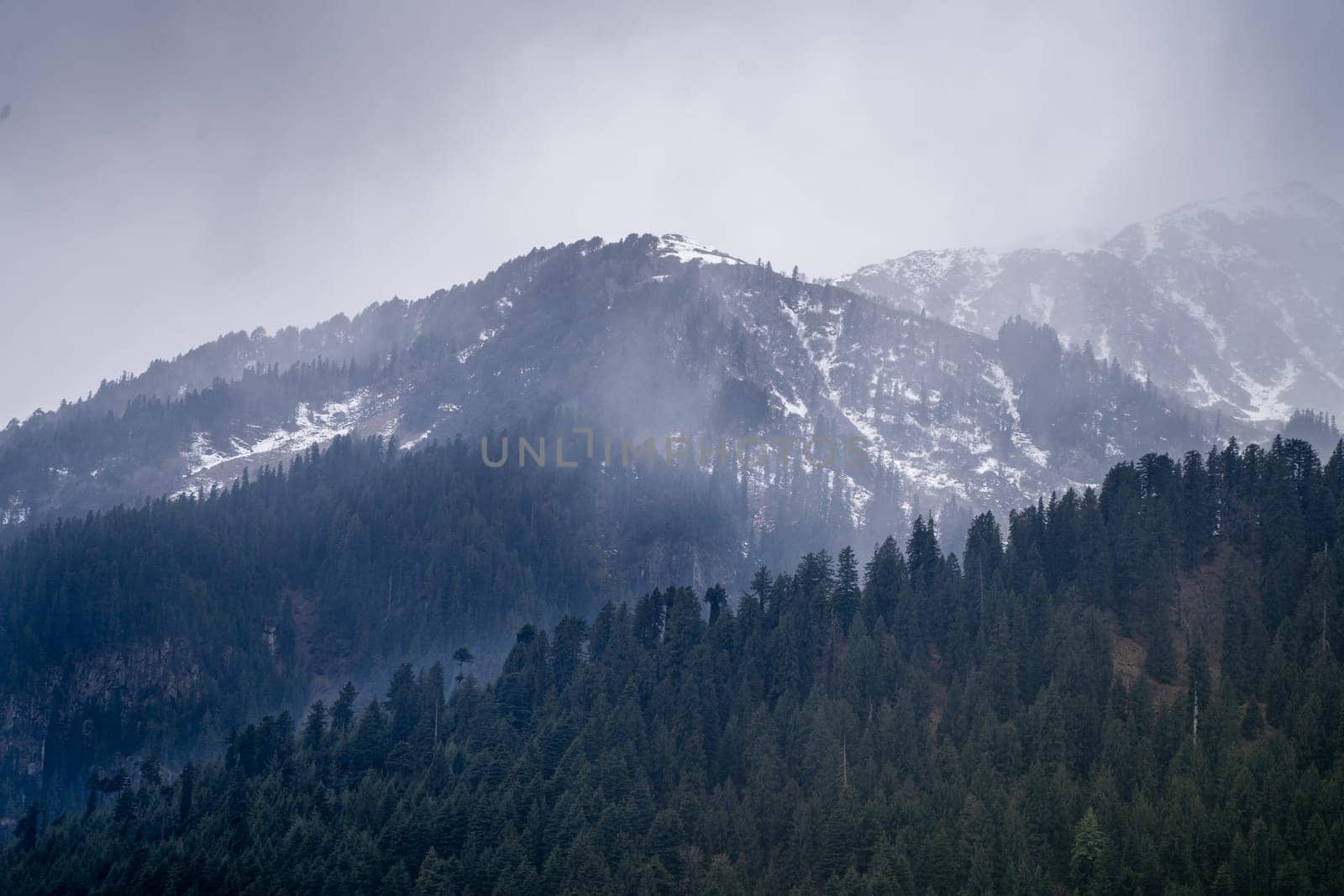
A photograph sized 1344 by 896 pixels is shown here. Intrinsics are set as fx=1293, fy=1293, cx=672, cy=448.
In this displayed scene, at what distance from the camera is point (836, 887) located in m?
110

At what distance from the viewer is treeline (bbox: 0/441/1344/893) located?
107812 millimetres

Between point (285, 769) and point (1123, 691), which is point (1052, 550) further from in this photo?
point (285, 769)

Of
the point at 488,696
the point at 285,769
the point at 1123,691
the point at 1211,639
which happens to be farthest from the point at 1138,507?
the point at 285,769

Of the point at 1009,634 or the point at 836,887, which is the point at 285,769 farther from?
the point at 1009,634

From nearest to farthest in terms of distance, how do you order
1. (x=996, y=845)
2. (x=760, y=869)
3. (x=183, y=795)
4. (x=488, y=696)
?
(x=996, y=845) < (x=760, y=869) < (x=183, y=795) < (x=488, y=696)

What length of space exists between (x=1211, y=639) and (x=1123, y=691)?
1853cm

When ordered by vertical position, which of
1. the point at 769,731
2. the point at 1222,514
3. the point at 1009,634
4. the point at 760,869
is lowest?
the point at 760,869

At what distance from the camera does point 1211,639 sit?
136125 millimetres

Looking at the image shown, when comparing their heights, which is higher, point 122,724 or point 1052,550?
point 1052,550

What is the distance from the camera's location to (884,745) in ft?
419

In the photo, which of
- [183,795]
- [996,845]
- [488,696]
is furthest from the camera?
[488,696]

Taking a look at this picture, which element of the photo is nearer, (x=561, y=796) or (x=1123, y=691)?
(x=1123, y=691)

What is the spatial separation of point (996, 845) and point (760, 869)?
2288 cm

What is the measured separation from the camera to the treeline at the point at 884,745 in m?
108
